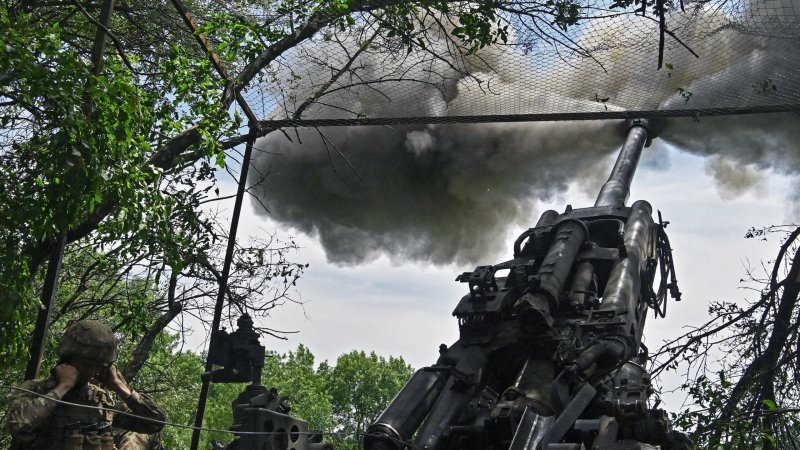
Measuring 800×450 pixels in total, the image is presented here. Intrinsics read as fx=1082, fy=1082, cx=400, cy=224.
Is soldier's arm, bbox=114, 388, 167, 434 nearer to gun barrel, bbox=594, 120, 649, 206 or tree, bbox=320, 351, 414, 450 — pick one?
gun barrel, bbox=594, 120, 649, 206

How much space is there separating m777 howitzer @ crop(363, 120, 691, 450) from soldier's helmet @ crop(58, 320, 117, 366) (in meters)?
2.96

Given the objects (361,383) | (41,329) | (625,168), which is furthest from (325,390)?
(41,329)

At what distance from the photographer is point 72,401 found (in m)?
6.14

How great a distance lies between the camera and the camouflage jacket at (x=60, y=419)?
5.81 metres

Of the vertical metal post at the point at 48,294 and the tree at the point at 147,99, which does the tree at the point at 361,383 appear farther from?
the vertical metal post at the point at 48,294

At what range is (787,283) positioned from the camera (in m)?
9.38

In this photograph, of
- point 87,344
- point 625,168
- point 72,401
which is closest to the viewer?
point 87,344

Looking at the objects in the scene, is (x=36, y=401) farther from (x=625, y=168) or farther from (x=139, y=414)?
(x=625, y=168)

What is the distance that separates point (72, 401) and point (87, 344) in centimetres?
38

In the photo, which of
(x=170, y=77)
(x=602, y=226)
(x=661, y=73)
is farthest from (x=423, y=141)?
(x=170, y=77)

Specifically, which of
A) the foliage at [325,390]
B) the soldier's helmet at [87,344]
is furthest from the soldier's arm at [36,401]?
the foliage at [325,390]

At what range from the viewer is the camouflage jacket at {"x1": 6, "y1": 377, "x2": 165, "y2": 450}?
5.81m

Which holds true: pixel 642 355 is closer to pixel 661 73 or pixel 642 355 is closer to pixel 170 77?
pixel 661 73

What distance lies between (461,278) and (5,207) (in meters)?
4.21
